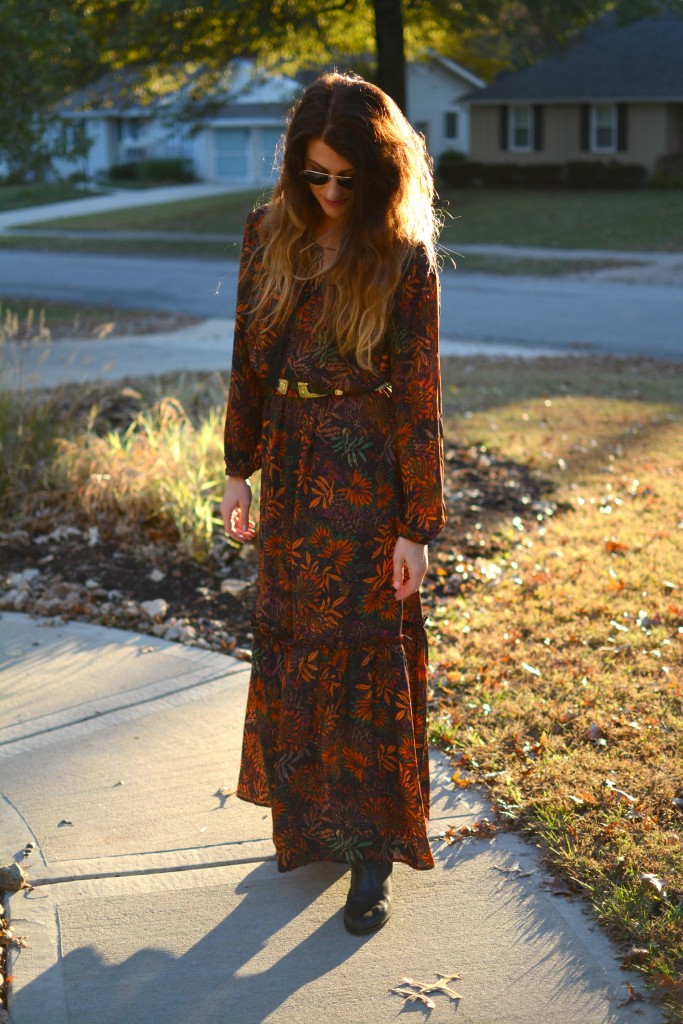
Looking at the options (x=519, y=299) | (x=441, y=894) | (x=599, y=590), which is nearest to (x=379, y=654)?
(x=441, y=894)

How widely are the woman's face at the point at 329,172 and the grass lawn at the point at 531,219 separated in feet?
61.8

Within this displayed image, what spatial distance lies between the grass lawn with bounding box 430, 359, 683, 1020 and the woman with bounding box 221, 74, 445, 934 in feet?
1.99

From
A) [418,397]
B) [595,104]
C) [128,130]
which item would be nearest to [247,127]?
[128,130]

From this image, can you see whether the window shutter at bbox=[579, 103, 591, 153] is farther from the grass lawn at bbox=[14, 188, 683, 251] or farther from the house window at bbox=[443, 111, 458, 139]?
the house window at bbox=[443, 111, 458, 139]

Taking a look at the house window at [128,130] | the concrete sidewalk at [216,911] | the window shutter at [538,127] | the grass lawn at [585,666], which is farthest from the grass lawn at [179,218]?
the concrete sidewalk at [216,911]

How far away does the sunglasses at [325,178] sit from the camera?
2.69 metres

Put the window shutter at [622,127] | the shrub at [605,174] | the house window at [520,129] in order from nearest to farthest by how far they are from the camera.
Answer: the shrub at [605,174] < the window shutter at [622,127] < the house window at [520,129]

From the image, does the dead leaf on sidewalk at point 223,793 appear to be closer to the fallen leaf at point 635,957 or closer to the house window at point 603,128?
the fallen leaf at point 635,957

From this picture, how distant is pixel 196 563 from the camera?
5504 millimetres

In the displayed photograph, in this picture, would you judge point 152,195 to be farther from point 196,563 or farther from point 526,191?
point 196,563

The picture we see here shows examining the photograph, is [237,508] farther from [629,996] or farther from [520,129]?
[520,129]

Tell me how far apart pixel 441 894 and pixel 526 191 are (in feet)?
Result: 107

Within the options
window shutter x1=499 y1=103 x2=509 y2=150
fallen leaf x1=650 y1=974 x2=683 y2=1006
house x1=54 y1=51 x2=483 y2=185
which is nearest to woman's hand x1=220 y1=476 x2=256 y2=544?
fallen leaf x1=650 y1=974 x2=683 y2=1006

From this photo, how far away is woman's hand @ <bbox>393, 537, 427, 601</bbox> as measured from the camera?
2.84 m
